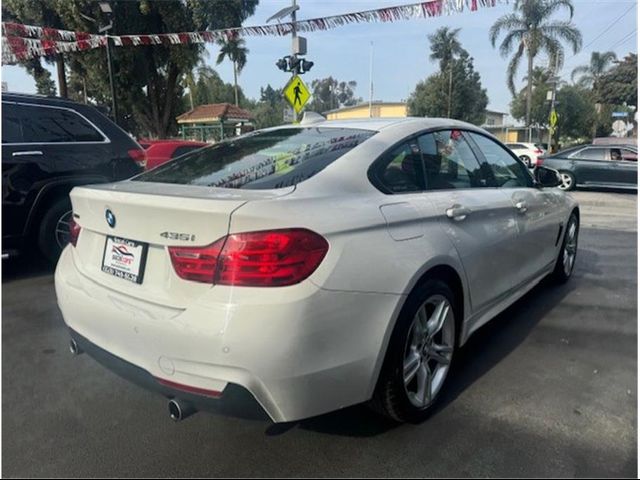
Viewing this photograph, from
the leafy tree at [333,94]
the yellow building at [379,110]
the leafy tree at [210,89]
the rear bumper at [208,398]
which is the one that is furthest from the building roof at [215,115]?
the leafy tree at [333,94]

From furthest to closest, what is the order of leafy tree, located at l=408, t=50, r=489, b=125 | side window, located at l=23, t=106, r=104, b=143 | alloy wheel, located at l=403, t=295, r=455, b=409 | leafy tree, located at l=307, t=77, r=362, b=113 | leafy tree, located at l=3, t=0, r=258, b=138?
leafy tree, located at l=307, t=77, r=362, b=113 → leafy tree, located at l=408, t=50, r=489, b=125 → leafy tree, located at l=3, t=0, r=258, b=138 → side window, located at l=23, t=106, r=104, b=143 → alloy wheel, located at l=403, t=295, r=455, b=409

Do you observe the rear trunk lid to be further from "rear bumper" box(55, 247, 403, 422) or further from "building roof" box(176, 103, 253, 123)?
"building roof" box(176, 103, 253, 123)

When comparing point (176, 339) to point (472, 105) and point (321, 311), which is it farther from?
point (472, 105)

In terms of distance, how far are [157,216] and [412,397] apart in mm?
1531

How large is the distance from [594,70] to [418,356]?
61.5m

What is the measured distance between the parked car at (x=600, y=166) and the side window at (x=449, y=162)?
43.4 ft

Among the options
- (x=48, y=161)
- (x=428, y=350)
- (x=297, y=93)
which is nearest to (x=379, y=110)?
(x=297, y=93)

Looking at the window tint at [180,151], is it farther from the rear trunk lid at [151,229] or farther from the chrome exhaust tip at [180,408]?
the chrome exhaust tip at [180,408]

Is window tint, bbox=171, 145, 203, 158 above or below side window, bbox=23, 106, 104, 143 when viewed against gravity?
below

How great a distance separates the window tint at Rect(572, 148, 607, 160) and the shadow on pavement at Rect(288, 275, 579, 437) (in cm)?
1181

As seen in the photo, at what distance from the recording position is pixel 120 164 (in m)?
5.45

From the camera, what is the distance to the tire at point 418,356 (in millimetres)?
2342

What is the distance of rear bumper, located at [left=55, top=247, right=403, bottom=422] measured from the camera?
74.5 inches

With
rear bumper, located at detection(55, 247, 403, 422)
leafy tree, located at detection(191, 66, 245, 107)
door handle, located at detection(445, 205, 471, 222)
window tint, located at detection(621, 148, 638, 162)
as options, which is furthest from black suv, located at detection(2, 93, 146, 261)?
leafy tree, located at detection(191, 66, 245, 107)
